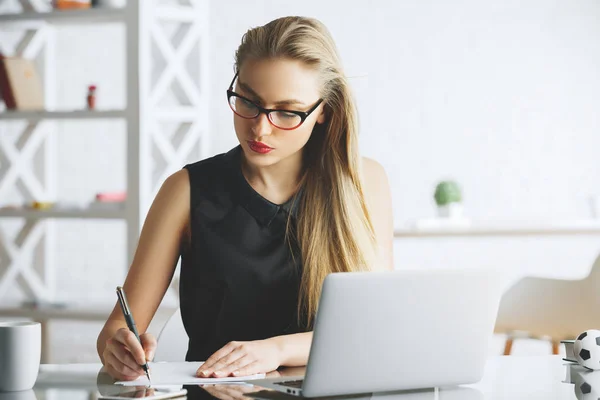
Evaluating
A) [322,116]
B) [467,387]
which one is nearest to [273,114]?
[322,116]

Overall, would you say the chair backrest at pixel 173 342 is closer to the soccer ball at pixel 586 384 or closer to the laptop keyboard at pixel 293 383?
the laptop keyboard at pixel 293 383

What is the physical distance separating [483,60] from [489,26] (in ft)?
0.62

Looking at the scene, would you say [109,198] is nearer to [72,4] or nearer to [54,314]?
[54,314]

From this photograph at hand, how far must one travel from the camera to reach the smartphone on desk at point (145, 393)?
1.06 m

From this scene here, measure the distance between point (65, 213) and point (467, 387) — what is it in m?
2.79

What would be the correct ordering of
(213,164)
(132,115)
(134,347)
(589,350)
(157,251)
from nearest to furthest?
(134,347) < (589,350) < (157,251) < (213,164) < (132,115)

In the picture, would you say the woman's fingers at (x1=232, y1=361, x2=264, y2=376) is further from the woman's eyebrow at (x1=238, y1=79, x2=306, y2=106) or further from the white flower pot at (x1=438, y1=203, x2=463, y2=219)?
the white flower pot at (x1=438, y1=203, x2=463, y2=219)

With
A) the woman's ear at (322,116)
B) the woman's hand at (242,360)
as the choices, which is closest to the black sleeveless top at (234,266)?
the woman's ear at (322,116)

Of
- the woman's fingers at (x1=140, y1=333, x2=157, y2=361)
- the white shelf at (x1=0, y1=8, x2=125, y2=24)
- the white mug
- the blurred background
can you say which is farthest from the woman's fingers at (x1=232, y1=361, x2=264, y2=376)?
the blurred background

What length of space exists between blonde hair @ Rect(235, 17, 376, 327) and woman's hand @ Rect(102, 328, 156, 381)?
0.53 m

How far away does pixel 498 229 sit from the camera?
11.7 feet

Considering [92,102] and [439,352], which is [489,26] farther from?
[439,352]

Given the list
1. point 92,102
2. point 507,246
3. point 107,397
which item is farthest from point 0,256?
point 107,397

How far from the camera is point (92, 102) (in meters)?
3.70
